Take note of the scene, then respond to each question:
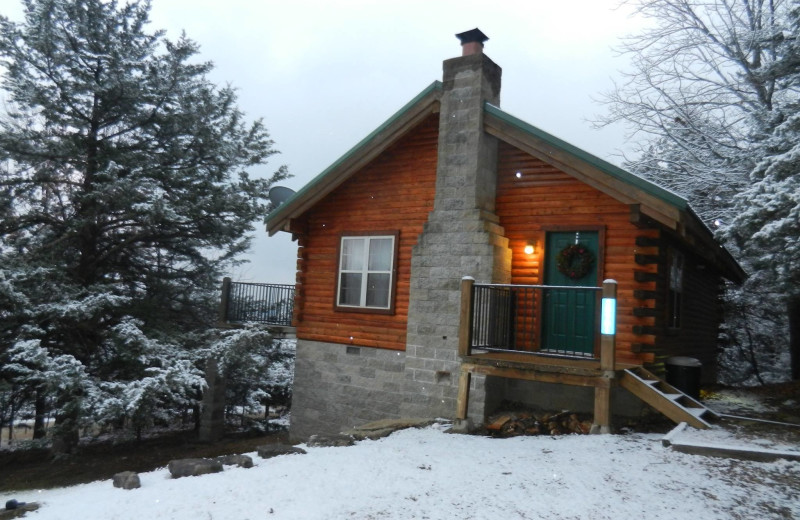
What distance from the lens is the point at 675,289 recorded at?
40.0 ft

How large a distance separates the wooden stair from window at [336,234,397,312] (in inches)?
206

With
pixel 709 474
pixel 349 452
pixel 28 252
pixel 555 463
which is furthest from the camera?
pixel 28 252

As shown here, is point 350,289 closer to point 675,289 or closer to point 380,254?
point 380,254

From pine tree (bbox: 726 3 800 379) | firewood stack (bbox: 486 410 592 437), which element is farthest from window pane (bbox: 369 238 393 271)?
pine tree (bbox: 726 3 800 379)

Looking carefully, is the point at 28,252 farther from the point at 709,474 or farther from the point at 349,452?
the point at 709,474

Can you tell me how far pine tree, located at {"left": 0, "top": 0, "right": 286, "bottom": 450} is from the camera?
13.6m

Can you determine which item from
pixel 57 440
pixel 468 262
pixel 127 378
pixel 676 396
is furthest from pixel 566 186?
pixel 57 440

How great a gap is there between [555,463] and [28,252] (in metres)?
14.3

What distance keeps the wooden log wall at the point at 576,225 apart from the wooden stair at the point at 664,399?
0.63 m

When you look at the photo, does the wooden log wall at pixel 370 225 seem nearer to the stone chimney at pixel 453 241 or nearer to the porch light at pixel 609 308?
the stone chimney at pixel 453 241

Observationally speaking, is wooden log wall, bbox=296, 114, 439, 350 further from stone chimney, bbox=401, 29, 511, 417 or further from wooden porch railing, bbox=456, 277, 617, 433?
wooden porch railing, bbox=456, 277, 617, 433

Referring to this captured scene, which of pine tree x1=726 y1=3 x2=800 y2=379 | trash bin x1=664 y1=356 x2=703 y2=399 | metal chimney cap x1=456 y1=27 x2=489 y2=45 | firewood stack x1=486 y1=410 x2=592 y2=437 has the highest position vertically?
metal chimney cap x1=456 y1=27 x2=489 y2=45

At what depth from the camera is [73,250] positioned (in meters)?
15.9

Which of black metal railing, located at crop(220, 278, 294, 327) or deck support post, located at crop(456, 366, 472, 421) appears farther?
black metal railing, located at crop(220, 278, 294, 327)
